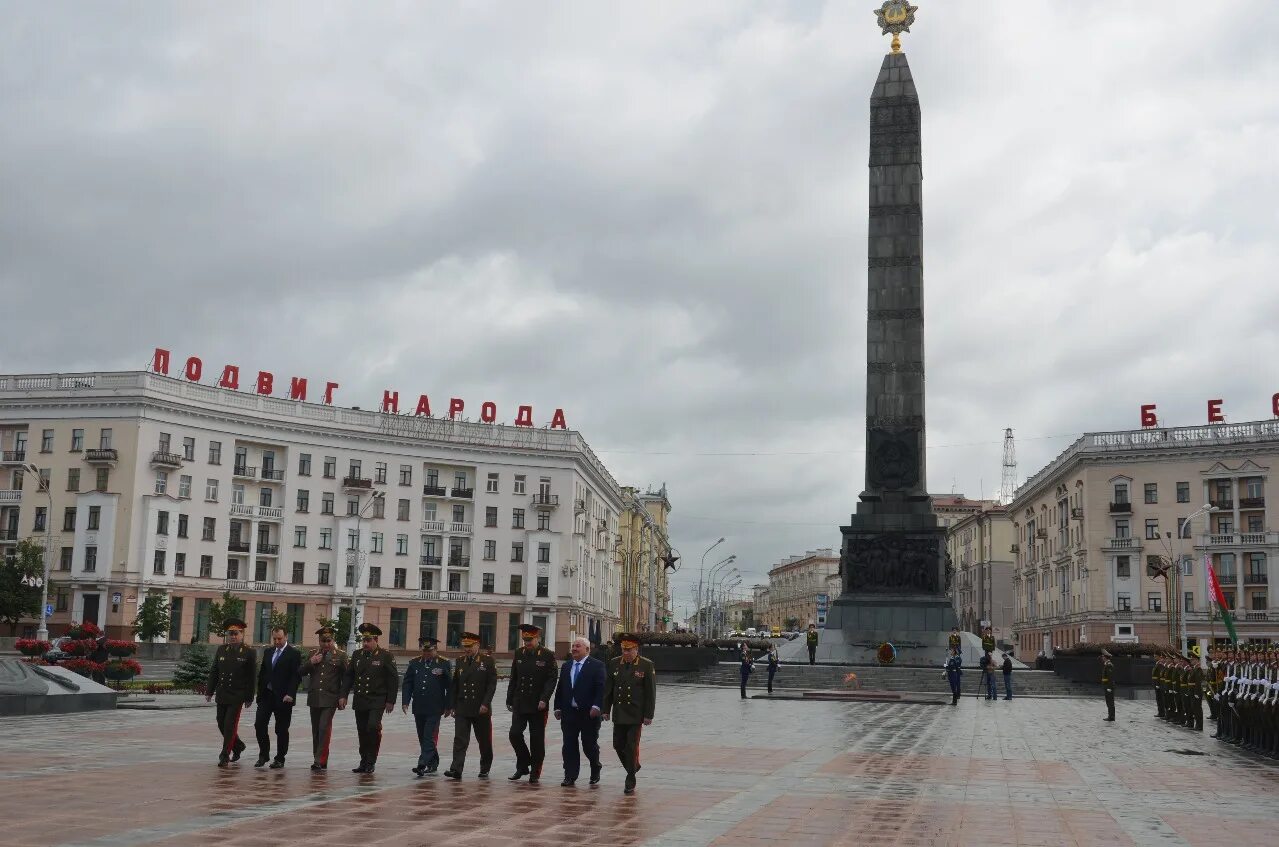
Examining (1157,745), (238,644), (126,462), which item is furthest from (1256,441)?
(238,644)

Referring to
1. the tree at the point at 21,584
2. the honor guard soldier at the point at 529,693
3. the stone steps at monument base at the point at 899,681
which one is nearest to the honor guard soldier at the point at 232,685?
the honor guard soldier at the point at 529,693

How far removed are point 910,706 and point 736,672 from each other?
490 inches

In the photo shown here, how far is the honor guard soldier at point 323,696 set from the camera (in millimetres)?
13016

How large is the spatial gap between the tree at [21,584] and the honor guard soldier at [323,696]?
50919 millimetres

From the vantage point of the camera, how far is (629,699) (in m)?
12.7

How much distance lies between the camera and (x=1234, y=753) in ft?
59.6

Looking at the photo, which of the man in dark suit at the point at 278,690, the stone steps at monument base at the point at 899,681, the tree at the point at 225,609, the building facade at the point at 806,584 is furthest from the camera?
the building facade at the point at 806,584

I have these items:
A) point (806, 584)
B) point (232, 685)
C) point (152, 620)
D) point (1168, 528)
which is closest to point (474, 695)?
point (232, 685)

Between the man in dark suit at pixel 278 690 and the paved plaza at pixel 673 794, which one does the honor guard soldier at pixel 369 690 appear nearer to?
the paved plaza at pixel 673 794

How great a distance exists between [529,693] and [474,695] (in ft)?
1.94

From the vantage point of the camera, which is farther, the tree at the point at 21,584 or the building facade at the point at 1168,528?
the building facade at the point at 1168,528

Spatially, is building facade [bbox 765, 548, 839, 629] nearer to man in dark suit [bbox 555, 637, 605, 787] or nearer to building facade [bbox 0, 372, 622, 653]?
building facade [bbox 0, 372, 622, 653]

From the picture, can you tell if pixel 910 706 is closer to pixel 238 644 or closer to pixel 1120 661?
pixel 1120 661

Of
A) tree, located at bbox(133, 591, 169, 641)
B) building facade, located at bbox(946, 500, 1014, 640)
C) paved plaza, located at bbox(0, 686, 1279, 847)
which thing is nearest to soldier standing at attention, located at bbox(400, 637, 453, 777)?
paved plaza, located at bbox(0, 686, 1279, 847)
